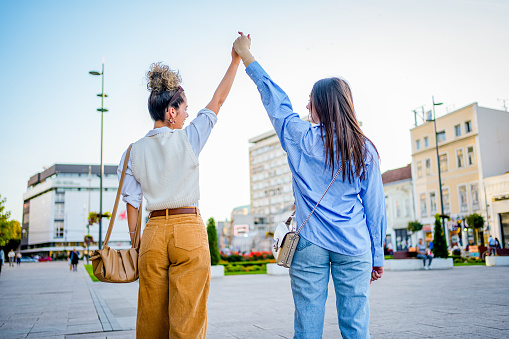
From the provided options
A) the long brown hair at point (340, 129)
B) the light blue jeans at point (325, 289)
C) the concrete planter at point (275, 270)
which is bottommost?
the concrete planter at point (275, 270)

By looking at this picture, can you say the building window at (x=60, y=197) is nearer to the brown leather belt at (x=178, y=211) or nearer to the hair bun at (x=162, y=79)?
the hair bun at (x=162, y=79)

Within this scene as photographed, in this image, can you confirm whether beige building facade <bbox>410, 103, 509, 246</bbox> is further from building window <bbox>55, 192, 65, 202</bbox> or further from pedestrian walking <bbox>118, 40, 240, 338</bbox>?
building window <bbox>55, 192, 65, 202</bbox>

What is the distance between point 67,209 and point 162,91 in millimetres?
116460

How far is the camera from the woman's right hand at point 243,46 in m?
2.86

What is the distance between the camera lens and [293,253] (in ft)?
7.70

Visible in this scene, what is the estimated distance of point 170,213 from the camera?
2.46 m

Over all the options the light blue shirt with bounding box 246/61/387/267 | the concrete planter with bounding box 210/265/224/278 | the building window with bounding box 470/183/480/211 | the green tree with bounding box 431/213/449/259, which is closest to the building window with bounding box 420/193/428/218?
the building window with bounding box 470/183/480/211

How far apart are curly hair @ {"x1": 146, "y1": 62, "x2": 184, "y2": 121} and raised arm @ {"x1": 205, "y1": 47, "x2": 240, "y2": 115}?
8.0 inches

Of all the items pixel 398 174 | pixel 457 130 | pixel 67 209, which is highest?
pixel 457 130

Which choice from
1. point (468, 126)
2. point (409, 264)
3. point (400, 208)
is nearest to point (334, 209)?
point (409, 264)

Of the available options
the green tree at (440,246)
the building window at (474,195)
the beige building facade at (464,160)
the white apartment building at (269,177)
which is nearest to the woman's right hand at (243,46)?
the green tree at (440,246)

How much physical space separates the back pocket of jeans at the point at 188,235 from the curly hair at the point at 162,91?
71 cm

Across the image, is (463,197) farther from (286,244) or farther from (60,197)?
(60,197)

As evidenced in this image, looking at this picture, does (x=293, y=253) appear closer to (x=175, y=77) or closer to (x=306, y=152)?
(x=306, y=152)
